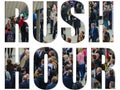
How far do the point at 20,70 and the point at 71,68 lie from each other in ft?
1.29

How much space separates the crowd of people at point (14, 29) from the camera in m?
2.91

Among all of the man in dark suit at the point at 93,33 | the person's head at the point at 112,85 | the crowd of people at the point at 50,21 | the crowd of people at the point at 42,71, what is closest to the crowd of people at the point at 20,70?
the crowd of people at the point at 42,71

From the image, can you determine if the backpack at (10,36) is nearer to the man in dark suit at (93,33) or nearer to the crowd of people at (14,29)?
the crowd of people at (14,29)

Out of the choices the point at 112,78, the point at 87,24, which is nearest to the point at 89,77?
the point at 112,78

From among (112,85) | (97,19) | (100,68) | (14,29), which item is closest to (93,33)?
(97,19)

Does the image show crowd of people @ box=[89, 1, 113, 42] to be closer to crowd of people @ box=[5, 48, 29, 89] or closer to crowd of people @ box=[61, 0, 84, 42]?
crowd of people @ box=[61, 0, 84, 42]

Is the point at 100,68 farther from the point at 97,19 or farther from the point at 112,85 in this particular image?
the point at 97,19

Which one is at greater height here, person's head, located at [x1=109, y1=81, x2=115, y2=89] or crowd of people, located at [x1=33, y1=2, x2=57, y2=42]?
crowd of people, located at [x1=33, y1=2, x2=57, y2=42]

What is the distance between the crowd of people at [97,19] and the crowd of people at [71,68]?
149 millimetres

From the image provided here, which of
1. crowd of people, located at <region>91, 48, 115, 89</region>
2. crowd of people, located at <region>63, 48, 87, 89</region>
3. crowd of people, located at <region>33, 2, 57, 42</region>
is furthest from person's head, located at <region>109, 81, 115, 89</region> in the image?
crowd of people, located at <region>33, 2, 57, 42</region>

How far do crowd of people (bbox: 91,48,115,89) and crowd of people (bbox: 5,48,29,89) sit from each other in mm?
507

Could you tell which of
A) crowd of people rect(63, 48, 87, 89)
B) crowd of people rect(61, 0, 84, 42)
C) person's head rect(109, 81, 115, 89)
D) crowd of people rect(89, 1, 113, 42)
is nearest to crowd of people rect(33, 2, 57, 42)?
crowd of people rect(61, 0, 84, 42)

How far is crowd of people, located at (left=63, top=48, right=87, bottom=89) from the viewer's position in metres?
2.90

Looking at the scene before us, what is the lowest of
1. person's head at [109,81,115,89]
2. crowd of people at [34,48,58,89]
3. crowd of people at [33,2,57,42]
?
person's head at [109,81,115,89]
